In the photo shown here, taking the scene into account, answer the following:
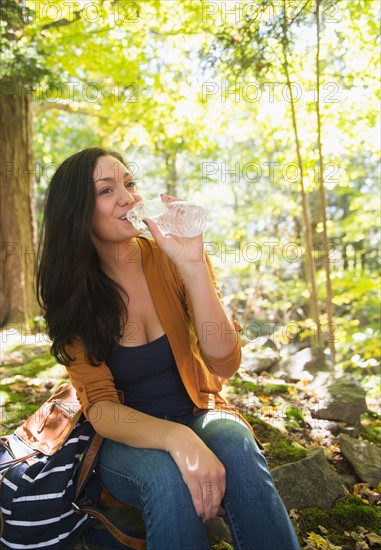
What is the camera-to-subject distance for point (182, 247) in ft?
6.42

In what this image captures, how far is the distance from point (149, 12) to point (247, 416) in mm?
4726

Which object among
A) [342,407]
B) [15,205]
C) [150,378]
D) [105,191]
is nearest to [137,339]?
[150,378]

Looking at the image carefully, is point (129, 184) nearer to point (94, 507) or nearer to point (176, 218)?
point (176, 218)

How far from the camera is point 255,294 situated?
26.5 feet

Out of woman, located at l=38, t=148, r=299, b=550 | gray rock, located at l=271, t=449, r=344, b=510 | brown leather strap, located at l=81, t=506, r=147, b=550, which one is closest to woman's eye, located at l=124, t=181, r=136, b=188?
woman, located at l=38, t=148, r=299, b=550

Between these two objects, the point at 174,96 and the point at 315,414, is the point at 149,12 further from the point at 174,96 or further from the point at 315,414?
the point at 315,414

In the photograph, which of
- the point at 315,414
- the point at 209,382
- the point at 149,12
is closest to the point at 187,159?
the point at 149,12

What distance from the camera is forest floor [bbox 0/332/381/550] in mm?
2322

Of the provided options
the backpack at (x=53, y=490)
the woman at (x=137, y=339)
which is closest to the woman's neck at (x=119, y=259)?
the woman at (x=137, y=339)

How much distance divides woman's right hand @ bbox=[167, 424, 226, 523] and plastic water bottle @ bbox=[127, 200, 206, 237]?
→ 2.62 ft

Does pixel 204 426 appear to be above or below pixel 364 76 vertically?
below

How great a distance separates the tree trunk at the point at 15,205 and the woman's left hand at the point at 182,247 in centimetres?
437

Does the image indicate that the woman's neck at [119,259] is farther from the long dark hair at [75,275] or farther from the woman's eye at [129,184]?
the woman's eye at [129,184]

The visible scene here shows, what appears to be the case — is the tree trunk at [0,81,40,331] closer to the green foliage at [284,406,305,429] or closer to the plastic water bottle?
the green foliage at [284,406,305,429]
